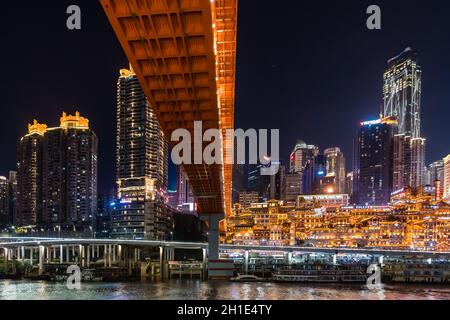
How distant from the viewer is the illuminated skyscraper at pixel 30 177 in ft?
514

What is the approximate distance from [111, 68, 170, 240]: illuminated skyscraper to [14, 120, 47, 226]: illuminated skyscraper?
92.5ft

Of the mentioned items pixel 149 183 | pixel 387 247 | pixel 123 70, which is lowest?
pixel 387 247

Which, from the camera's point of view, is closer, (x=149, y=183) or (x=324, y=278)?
(x=324, y=278)

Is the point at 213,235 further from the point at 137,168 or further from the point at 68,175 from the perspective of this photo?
the point at 68,175

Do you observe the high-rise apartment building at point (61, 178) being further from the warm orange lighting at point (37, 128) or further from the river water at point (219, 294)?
the river water at point (219, 294)

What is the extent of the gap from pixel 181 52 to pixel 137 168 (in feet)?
426

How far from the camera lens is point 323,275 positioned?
7019 centimetres

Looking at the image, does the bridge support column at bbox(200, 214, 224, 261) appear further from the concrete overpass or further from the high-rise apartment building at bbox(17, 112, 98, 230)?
the high-rise apartment building at bbox(17, 112, 98, 230)

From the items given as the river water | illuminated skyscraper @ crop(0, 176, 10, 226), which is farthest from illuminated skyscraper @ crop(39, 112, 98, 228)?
the river water

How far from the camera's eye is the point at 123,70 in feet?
526

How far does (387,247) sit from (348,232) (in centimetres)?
1155

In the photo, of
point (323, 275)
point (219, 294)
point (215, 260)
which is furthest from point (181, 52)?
point (215, 260)

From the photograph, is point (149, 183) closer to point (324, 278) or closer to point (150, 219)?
point (150, 219)
